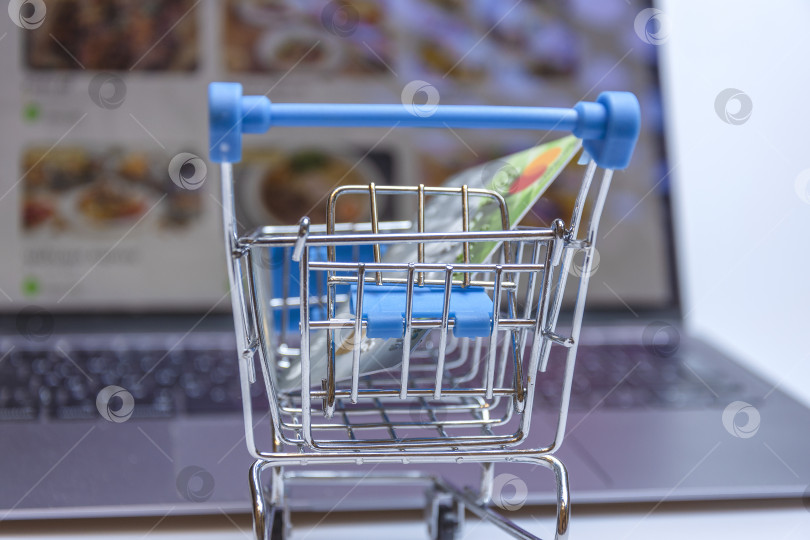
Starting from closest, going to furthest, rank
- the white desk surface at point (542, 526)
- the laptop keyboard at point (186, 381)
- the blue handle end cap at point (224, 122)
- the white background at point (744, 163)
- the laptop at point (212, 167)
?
1. the blue handle end cap at point (224, 122)
2. the white desk surface at point (542, 526)
3. the laptop keyboard at point (186, 381)
4. the laptop at point (212, 167)
5. the white background at point (744, 163)

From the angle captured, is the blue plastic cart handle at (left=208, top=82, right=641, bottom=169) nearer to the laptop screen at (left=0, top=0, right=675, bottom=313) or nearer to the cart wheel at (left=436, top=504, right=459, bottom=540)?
the cart wheel at (left=436, top=504, right=459, bottom=540)

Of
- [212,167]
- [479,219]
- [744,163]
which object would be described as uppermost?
[212,167]

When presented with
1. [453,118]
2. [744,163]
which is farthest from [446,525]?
[744,163]

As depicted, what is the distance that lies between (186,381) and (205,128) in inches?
21.4

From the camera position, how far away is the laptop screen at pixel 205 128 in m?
1.21

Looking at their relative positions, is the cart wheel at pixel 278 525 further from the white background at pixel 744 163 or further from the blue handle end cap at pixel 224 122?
the white background at pixel 744 163

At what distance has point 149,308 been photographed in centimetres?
123

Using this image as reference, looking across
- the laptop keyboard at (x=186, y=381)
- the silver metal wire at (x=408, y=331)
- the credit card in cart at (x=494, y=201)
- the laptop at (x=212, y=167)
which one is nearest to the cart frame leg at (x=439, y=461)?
the silver metal wire at (x=408, y=331)

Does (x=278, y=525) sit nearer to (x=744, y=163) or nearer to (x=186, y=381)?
(x=186, y=381)

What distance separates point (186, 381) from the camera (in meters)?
0.92

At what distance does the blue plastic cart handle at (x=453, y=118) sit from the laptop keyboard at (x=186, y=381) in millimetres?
467

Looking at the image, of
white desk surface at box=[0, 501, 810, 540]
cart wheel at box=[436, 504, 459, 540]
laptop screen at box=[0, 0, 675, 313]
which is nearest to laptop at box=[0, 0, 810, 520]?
laptop screen at box=[0, 0, 675, 313]

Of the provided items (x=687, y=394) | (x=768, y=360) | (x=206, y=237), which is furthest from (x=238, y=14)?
(x=768, y=360)

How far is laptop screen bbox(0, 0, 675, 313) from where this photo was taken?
3.99 feet
